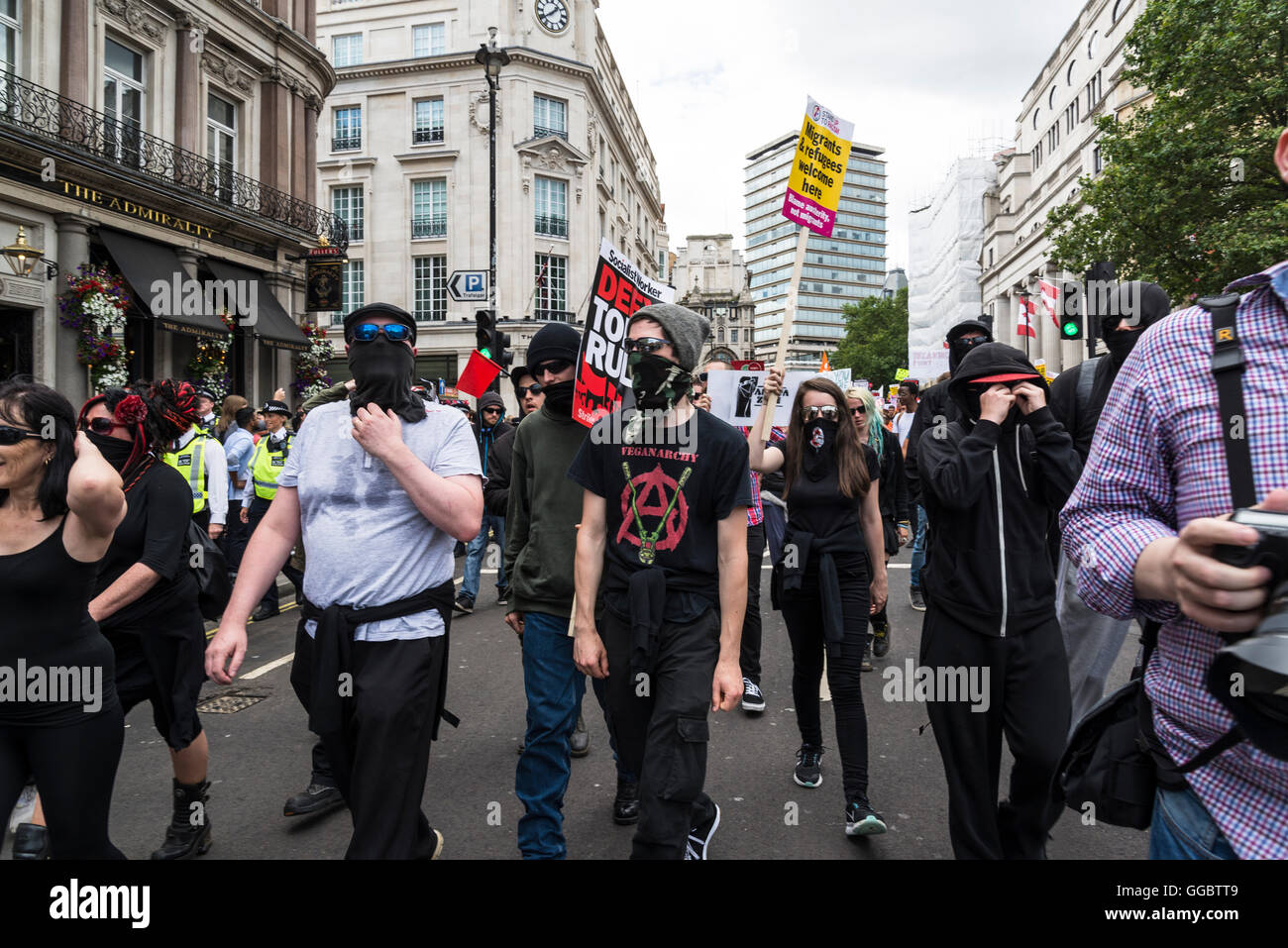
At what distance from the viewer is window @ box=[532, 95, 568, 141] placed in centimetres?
4212

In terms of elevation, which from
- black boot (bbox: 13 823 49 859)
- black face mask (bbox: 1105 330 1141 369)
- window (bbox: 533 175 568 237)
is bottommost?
black boot (bbox: 13 823 49 859)

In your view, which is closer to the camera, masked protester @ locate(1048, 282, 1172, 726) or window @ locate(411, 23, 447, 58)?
masked protester @ locate(1048, 282, 1172, 726)

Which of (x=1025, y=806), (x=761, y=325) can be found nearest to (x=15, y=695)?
(x=1025, y=806)

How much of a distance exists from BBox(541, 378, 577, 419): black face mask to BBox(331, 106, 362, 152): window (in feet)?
144

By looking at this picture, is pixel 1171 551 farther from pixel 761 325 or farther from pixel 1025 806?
pixel 761 325

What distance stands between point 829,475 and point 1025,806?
2020mm

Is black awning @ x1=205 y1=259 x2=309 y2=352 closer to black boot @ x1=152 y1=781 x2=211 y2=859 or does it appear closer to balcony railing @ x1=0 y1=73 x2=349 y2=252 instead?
balcony railing @ x1=0 y1=73 x2=349 y2=252

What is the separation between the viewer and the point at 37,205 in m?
15.9

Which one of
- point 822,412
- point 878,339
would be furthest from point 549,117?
point 878,339

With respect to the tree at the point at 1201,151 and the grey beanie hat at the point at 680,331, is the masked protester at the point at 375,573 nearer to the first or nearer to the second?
the grey beanie hat at the point at 680,331

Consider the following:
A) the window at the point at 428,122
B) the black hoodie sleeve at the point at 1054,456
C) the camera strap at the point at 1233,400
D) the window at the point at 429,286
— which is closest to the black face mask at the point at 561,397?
the black hoodie sleeve at the point at 1054,456

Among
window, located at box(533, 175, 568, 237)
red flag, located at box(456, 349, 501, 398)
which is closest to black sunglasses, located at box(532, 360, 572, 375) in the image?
red flag, located at box(456, 349, 501, 398)

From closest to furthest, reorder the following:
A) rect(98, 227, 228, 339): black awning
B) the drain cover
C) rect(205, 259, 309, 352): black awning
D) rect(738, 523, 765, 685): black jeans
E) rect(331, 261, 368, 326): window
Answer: rect(738, 523, 765, 685): black jeans
the drain cover
rect(98, 227, 228, 339): black awning
rect(205, 259, 309, 352): black awning
rect(331, 261, 368, 326): window
